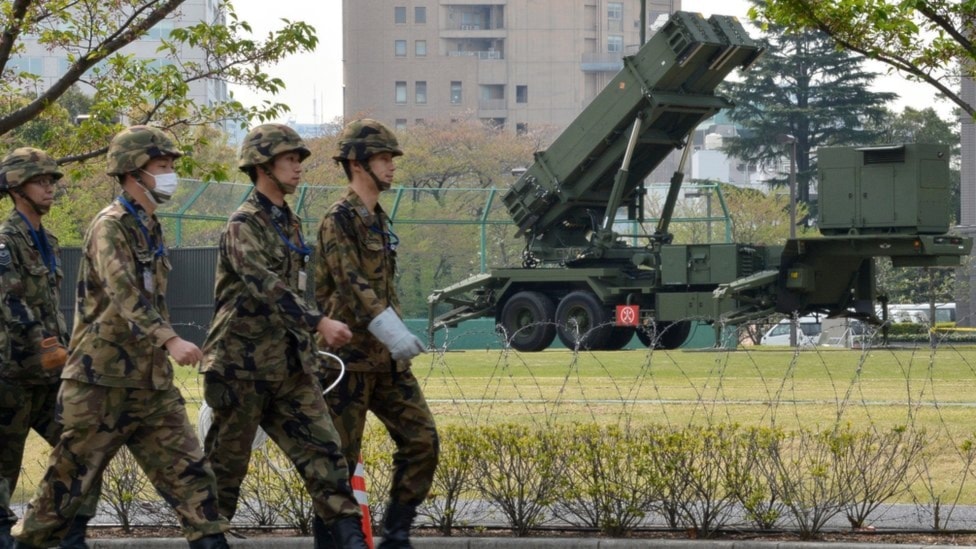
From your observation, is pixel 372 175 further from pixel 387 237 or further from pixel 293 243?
pixel 293 243

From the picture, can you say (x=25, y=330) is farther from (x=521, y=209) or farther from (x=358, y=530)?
(x=521, y=209)

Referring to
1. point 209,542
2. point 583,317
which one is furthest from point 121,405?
point 583,317

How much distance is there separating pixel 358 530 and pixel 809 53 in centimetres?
6644

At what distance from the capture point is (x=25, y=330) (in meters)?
7.85

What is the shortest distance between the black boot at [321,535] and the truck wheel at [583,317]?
21.6 metres

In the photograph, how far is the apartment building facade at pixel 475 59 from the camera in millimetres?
109188

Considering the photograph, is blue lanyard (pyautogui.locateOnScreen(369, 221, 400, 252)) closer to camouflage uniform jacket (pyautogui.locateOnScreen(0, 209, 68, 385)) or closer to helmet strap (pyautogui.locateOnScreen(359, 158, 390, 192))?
helmet strap (pyautogui.locateOnScreen(359, 158, 390, 192))

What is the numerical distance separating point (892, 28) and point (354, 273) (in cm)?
544

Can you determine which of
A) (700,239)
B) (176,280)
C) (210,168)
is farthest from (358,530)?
(700,239)

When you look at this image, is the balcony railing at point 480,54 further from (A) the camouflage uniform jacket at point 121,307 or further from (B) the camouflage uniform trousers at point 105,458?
(B) the camouflage uniform trousers at point 105,458

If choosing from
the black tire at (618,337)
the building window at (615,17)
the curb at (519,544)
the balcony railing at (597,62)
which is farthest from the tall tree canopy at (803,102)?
the curb at (519,544)

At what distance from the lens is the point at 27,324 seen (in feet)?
25.7

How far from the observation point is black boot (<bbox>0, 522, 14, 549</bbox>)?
7.70 m

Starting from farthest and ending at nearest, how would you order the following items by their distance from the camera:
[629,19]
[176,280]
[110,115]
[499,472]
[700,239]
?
[629,19], [700,239], [176,280], [110,115], [499,472]
